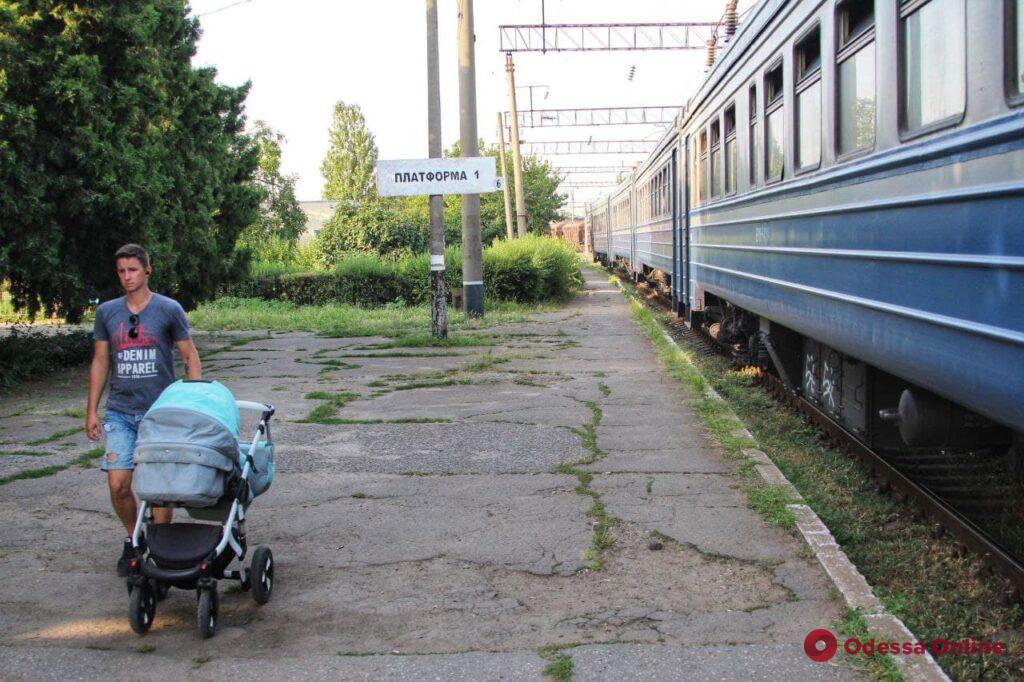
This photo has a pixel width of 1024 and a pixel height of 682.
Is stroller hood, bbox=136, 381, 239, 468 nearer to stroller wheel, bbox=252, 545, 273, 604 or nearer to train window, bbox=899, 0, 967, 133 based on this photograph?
stroller wheel, bbox=252, 545, 273, 604

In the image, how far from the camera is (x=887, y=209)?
494 cm

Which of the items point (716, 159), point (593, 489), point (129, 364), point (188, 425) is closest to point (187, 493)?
point (188, 425)

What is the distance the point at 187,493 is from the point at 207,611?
0.49 metres

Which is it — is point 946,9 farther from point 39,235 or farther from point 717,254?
point 39,235

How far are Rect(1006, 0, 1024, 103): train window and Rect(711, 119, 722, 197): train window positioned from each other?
7.53 m

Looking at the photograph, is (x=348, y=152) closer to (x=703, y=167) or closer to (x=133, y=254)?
(x=703, y=167)

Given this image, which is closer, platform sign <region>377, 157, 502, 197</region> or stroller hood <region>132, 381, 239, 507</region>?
stroller hood <region>132, 381, 239, 507</region>

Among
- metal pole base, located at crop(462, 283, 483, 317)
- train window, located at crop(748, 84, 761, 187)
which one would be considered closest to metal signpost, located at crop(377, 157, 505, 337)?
metal pole base, located at crop(462, 283, 483, 317)

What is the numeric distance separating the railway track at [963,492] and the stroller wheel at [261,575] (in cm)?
321

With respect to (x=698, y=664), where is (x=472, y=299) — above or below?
above

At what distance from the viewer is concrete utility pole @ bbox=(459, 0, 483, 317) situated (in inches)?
703

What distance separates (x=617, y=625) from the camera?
14.0ft

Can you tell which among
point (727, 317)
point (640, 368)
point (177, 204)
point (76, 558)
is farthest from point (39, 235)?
point (727, 317)

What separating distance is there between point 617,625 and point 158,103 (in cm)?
973
